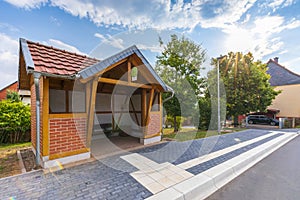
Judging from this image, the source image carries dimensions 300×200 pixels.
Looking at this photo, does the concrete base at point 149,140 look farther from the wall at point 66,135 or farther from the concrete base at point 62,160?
the wall at point 66,135

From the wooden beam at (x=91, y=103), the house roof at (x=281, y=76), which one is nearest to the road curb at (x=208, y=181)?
the wooden beam at (x=91, y=103)

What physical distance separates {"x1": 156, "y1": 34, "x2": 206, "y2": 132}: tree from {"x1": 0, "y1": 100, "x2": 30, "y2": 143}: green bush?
8.77 m

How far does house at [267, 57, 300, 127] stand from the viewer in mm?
18822

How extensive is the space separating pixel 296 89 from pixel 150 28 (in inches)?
873

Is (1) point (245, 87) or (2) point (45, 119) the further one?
(1) point (245, 87)

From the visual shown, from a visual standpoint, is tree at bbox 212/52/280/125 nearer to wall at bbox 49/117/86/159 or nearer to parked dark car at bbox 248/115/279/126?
parked dark car at bbox 248/115/279/126

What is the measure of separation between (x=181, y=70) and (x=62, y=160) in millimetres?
9478

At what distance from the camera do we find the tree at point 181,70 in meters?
10.7

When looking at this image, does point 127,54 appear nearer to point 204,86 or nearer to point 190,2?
point 190,2

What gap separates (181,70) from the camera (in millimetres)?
11125

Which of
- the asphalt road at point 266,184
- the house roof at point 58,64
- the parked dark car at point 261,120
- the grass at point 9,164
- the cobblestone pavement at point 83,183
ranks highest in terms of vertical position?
the house roof at point 58,64

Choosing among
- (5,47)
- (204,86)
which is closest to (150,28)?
(204,86)

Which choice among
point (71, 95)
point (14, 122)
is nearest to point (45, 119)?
point (71, 95)

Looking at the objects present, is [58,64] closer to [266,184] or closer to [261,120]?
[266,184]
